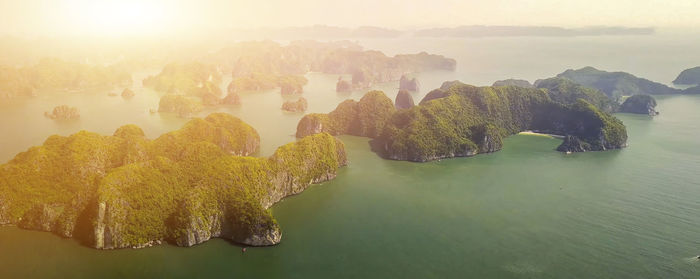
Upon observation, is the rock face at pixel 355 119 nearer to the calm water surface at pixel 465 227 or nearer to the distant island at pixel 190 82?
the calm water surface at pixel 465 227

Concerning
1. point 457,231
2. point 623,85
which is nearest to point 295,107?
point 457,231

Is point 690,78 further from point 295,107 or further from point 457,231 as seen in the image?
point 457,231

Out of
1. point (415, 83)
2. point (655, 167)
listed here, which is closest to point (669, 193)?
point (655, 167)

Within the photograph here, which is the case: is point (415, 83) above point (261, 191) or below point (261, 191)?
above

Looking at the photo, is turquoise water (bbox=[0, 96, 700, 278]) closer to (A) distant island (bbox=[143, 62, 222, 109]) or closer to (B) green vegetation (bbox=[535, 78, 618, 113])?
(B) green vegetation (bbox=[535, 78, 618, 113])

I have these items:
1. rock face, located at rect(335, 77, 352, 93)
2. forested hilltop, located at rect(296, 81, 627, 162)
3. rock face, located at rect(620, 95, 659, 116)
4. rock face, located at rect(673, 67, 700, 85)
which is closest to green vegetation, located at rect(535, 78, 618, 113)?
rock face, located at rect(620, 95, 659, 116)

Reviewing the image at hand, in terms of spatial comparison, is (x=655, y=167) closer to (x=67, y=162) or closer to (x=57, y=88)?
(x=67, y=162)

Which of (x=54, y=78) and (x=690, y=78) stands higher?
(x=690, y=78)
